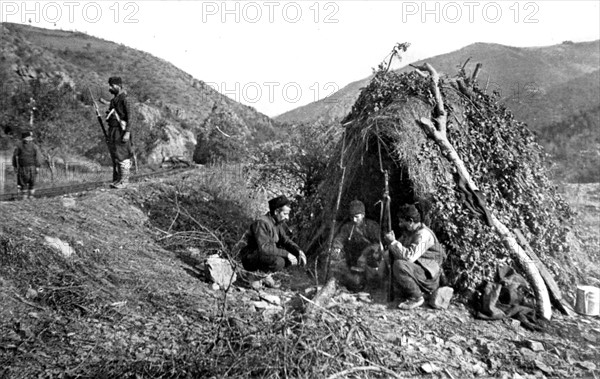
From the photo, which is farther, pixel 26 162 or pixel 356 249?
→ pixel 26 162

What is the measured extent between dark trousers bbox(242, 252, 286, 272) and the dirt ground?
0.77 ft

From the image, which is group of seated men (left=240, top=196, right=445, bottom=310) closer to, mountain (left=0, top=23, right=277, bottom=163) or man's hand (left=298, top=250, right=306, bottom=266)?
man's hand (left=298, top=250, right=306, bottom=266)

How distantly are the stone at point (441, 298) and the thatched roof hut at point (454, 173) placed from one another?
0.27 metres

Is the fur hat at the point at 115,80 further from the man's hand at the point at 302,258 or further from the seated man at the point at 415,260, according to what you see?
the seated man at the point at 415,260

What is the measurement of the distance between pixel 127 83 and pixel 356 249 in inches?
1650

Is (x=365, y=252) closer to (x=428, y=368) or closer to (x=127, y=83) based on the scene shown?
(x=428, y=368)

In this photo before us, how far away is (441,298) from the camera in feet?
17.4

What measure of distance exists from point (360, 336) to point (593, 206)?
36.1 feet

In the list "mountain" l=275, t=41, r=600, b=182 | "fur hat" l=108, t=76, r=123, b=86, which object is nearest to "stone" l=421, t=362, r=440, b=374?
"mountain" l=275, t=41, r=600, b=182

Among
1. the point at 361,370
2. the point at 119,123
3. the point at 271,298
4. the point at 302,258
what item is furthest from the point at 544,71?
the point at 361,370

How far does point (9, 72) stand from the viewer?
26328 mm

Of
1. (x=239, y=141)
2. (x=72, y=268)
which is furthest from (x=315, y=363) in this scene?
(x=239, y=141)

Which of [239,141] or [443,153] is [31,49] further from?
[443,153]

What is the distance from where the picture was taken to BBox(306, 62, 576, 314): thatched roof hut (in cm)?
566
